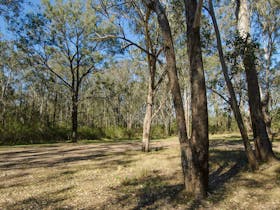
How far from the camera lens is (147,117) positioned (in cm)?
980

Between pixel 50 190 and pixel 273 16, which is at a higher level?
pixel 273 16

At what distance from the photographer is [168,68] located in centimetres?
433

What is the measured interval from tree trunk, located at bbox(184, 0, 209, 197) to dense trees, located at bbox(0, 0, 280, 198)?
0.06ft

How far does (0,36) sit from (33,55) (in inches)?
234

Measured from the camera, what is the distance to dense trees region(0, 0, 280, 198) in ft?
14.2

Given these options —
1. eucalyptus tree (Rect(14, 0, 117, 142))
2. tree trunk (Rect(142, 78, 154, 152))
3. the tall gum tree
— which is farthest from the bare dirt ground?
eucalyptus tree (Rect(14, 0, 117, 142))

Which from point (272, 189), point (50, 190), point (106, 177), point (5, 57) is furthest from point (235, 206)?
point (5, 57)

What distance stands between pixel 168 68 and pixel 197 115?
1064mm

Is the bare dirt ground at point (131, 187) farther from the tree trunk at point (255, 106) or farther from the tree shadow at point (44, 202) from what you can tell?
the tree trunk at point (255, 106)

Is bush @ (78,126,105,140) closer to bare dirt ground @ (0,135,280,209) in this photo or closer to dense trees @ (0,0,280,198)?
dense trees @ (0,0,280,198)

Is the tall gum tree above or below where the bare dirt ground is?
above

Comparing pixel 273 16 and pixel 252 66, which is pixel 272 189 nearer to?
pixel 252 66

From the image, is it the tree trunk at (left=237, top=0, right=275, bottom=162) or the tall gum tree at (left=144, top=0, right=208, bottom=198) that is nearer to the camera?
the tall gum tree at (left=144, top=0, right=208, bottom=198)

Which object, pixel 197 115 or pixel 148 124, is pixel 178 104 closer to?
pixel 197 115
